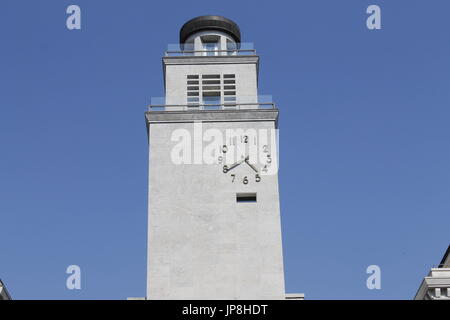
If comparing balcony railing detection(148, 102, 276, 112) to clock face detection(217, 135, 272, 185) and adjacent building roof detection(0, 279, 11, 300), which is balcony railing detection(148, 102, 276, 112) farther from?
adjacent building roof detection(0, 279, 11, 300)

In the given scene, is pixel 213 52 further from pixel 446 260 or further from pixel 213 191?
pixel 446 260

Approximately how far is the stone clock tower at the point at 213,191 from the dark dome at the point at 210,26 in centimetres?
622

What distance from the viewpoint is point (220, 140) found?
5347cm

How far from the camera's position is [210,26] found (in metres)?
63.6

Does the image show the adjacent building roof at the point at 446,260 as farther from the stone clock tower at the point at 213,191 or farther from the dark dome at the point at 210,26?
the dark dome at the point at 210,26

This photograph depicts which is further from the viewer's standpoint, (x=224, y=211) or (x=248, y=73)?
(x=248, y=73)

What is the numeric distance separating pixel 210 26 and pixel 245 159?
640 inches

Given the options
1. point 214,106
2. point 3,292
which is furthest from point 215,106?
point 3,292

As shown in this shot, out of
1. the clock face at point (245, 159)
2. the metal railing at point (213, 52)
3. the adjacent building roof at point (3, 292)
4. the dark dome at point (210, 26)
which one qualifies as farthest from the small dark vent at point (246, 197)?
the adjacent building roof at point (3, 292)

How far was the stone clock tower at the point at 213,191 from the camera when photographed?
49.0 metres

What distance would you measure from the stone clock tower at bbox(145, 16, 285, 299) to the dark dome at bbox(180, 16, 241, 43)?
622 cm

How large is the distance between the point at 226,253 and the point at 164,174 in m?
7.55
